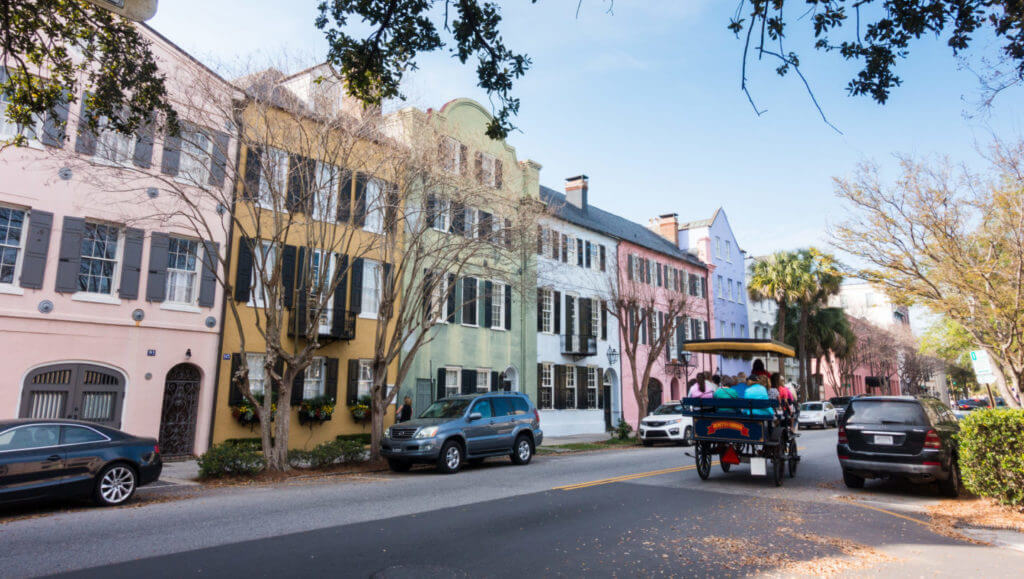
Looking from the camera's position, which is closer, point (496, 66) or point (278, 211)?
point (496, 66)

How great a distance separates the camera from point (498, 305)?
25859mm

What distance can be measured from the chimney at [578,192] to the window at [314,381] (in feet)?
58.2

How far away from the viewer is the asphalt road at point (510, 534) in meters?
5.91

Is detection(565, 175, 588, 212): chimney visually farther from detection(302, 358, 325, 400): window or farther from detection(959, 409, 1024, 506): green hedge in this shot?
detection(959, 409, 1024, 506): green hedge

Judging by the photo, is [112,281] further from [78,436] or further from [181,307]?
[78,436]

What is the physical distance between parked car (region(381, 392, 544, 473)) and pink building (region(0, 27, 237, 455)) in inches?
224

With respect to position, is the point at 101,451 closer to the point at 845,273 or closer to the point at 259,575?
the point at 259,575

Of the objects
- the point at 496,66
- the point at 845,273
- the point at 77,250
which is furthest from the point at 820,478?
the point at 77,250

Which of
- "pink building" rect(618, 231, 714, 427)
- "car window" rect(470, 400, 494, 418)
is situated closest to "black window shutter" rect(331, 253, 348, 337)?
"car window" rect(470, 400, 494, 418)

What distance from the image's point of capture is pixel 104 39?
6637 millimetres

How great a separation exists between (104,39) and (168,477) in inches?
386

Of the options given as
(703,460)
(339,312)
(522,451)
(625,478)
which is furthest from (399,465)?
(703,460)

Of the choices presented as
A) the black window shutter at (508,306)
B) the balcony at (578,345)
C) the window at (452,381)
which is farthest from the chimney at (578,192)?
the window at (452,381)

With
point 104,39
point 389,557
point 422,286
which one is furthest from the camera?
point 422,286
